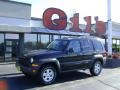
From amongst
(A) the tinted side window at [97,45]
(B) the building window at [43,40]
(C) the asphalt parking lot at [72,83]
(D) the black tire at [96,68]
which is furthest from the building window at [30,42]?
(C) the asphalt parking lot at [72,83]

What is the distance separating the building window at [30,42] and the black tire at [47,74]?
15.5m

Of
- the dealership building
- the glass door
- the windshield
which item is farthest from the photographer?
the glass door

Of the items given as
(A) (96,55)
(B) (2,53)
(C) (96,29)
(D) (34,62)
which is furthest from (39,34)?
(D) (34,62)

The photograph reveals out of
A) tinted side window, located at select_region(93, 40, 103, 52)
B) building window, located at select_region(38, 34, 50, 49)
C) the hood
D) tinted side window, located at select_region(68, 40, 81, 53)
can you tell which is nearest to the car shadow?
the hood

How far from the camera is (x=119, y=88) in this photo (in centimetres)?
905

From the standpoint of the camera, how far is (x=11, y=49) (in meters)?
24.6

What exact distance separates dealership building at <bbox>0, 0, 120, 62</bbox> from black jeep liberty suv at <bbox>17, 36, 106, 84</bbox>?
12209 mm

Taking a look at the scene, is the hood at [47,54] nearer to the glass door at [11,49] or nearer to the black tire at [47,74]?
the black tire at [47,74]

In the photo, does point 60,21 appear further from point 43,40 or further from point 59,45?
point 59,45

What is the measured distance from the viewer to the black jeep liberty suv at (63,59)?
9.48 metres

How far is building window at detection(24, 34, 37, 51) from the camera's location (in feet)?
82.5

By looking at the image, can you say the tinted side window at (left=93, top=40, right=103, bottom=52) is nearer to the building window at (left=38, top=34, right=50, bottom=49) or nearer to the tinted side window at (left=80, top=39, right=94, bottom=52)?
the tinted side window at (left=80, top=39, right=94, bottom=52)

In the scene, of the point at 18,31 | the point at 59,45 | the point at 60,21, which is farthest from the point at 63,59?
the point at 60,21

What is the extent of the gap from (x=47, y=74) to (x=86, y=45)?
9.43 ft
